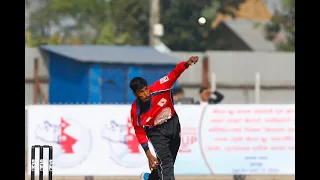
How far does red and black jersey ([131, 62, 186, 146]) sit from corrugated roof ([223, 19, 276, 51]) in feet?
158

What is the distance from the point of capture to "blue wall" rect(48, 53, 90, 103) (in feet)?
91.4

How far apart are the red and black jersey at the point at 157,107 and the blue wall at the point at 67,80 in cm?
1567

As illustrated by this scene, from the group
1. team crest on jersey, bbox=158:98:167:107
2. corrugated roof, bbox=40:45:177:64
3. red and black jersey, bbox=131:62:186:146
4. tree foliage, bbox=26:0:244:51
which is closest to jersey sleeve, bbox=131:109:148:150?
red and black jersey, bbox=131:62:186:146

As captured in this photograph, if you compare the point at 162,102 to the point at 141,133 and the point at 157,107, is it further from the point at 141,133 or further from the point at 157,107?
the point at 141,133

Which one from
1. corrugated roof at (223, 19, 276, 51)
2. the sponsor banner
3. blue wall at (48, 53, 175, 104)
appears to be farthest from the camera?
corrugated roof at (223, 19, 276, 51)

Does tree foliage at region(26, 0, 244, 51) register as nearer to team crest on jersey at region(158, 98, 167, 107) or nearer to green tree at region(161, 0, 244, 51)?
green tree at region(161, 0, 244, 51)

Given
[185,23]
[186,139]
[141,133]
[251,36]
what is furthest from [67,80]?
[251,36]

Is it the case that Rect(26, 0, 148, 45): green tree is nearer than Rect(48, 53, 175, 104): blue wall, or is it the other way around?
Rect(48, 53, 175, 104): blue wall

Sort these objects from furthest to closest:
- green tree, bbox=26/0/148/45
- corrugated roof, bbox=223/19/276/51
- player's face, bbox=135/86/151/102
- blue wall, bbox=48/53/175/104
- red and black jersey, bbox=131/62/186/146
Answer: corrugated roof, bbox=223/19/276/51
green tree, bbox=26/0/148/45
blue wall, bbox=48/53/175/104
red and black jersey, bbox=131/62/186/146
player's face, bbox=135/86/151/102

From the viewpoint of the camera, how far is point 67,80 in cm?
2852

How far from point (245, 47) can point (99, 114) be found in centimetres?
4562
